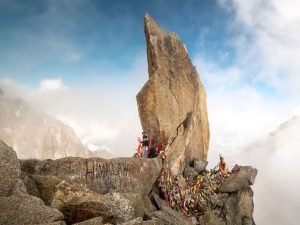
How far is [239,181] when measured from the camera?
1118 inches

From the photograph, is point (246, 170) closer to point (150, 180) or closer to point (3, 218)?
point (150, 180)

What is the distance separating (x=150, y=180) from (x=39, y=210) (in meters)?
13.4

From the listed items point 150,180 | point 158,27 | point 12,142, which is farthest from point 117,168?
point 12,142

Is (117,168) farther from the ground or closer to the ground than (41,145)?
closer to the ground

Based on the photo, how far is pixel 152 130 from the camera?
3055 centimetres

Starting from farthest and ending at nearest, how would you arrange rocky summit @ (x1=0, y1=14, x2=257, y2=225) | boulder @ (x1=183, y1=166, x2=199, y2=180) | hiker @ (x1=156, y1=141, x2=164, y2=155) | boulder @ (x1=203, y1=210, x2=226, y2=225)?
boulder @ (x1=183, y1=166, x2=199, y2=180) < hiker @ (x1=156, y1=141, x2=164, y2=155) < boulder @ (x1=203, y1=210, x2=226, y2=225) < rocky summit @ (x1=0, y1=14, x2=257, y2=225)

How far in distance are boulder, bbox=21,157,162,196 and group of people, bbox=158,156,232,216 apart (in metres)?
2.14

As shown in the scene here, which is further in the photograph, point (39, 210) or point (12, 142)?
point (12, 142)

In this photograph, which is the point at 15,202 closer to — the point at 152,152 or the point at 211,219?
the point at 211,219

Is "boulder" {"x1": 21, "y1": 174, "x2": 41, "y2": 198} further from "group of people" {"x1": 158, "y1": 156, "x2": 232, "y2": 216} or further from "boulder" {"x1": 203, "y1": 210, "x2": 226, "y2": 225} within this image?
"boulder" {"x1": 203, "y1": 210, "x2": 226, "y2": 225}

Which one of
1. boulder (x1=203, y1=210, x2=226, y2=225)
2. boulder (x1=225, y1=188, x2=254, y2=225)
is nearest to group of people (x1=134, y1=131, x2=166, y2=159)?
boulder (x1=203, y1=210, x2=226, y2=225)

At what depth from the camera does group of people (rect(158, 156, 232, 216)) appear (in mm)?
24391

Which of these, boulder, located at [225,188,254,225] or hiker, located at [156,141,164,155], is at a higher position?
hiker, located at [156,141,164,155]

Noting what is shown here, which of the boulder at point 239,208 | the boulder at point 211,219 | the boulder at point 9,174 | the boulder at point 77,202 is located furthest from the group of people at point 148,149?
the boulder at point 9,174
